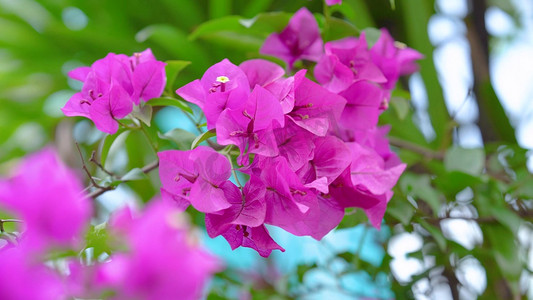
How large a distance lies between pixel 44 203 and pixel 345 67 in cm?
32

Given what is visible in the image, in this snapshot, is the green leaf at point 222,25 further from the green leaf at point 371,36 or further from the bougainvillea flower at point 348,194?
the bougainvillea flower at point 348,194

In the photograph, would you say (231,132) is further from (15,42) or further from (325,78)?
(15,42)

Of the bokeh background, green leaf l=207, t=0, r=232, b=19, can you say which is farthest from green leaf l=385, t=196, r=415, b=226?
green leaf l=207, t=0, r=232, b=19

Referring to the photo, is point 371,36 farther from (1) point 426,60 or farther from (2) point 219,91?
(1) point 426,60

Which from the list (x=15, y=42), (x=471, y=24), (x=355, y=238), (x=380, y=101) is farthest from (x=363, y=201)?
(x=15, y=42)

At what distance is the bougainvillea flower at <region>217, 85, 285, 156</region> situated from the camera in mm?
333

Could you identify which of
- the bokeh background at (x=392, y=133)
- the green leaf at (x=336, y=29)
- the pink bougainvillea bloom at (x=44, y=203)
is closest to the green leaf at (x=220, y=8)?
the bokeh background at (x=392, y=133)

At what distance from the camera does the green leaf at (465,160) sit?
61cm

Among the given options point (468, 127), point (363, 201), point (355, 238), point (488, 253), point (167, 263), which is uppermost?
point (167, 263)

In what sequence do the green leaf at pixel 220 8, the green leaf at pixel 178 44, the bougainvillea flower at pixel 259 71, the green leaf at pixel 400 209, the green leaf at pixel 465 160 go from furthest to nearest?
the green leaf at pixel 220 8 < the green leaf at pixel 178 44 < the green leaf at pixel 465 160 < the green leaf at pixel 400 209 < the bougainvillea flower at pixel 259 71

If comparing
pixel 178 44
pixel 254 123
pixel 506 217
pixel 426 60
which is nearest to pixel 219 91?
pixel 254 123

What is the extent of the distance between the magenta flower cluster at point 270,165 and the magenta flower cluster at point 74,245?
0.16 m

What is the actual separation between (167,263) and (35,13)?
134 cm

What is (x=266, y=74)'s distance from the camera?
398 millimetres
